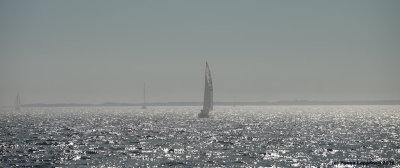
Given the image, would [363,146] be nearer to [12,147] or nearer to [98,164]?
[98,164]

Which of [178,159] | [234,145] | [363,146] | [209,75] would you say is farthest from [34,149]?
[209,75]

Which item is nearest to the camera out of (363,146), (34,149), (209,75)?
(34,149)

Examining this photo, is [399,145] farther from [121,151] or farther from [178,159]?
[121,151]

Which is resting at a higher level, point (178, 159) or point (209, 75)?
point (209, 75)

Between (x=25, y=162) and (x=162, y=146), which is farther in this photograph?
(x=162, y=146)

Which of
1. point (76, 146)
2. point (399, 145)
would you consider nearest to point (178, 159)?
point (76, 146)

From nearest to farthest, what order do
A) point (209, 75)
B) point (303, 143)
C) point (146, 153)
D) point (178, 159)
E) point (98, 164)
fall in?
point (98, 164) < point (178, 159) < point (146, 153) < point (303, 143) < point (209, 75)

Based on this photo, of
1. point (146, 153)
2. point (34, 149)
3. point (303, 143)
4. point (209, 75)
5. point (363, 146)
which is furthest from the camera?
point (209, 75)

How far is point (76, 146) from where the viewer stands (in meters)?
70.1

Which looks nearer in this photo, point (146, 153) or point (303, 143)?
point (146, 153)

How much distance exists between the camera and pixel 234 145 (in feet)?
234

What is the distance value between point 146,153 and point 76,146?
49.6 feet

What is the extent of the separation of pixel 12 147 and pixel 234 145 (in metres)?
32.2

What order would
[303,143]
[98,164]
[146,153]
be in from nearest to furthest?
1. [98,164]
2. [146,153]
3. [303,143]
